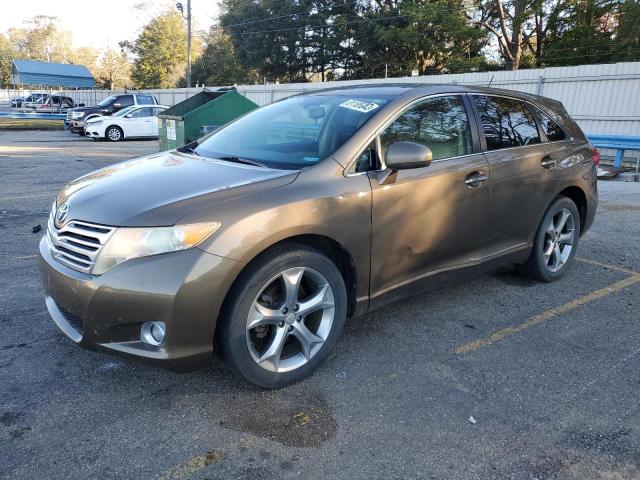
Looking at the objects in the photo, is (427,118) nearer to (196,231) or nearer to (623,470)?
(196,231)

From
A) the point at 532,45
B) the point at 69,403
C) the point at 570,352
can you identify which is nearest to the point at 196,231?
the point at 69,403

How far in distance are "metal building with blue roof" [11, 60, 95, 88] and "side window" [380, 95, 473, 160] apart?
4318 centimetres

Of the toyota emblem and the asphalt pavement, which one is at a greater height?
the toyota emblem

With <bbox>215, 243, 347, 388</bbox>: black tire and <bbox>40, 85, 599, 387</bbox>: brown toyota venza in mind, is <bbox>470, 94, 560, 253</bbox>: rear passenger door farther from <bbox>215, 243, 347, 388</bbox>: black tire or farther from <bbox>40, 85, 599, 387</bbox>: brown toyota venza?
<bbox>215, 243, 347, 388</bbox>: black tire

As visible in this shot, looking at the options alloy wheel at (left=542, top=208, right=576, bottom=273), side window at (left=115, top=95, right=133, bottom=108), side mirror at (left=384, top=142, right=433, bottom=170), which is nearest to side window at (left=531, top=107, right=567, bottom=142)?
alloy wheel at (left=542, top=208, right=576, bottom=273)

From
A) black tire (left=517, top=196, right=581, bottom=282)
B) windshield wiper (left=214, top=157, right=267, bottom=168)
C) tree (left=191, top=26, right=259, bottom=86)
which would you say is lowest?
A: black tire (left=517, top=196, right=581, bottom=282)

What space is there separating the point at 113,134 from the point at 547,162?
1905 centimetres

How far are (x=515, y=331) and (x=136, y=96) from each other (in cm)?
2333

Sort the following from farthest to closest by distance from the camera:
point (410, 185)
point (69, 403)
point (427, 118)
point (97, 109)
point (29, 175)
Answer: point (97, 109) < point (29, 175) < point (427, 118) < point (410, 185) < point (69, 403)

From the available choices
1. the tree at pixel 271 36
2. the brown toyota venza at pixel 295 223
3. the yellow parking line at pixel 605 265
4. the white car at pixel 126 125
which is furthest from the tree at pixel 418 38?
the brown toyota venza at pixel 295 223

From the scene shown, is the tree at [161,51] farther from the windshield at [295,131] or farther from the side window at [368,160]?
the side window at [368,160]

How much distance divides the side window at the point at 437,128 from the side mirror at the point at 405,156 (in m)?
0.18

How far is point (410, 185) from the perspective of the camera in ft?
10.9

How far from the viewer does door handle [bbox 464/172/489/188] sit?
144 inches
